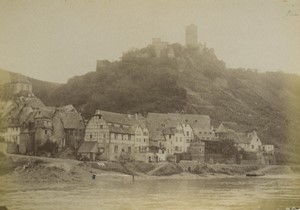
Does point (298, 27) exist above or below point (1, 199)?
above

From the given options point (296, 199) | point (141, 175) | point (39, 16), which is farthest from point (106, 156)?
point (296, 199)

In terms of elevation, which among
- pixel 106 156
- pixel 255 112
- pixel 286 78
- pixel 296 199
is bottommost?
pixel 296 199

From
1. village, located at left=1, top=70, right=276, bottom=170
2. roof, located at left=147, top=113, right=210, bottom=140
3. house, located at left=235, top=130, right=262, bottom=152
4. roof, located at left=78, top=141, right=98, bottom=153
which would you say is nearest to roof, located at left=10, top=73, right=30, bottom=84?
village, located at left=1, top=70, right=276, bottom=170

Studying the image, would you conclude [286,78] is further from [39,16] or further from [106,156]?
[39,16]

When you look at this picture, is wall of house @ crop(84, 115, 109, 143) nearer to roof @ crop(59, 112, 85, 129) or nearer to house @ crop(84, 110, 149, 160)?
house @ crop(84, 110, 149, 160)

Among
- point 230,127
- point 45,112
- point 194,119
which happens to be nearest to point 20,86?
point 45,112

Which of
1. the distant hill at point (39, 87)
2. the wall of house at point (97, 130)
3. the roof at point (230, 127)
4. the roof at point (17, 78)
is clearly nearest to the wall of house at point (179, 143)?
the roof at point (230, 127)
